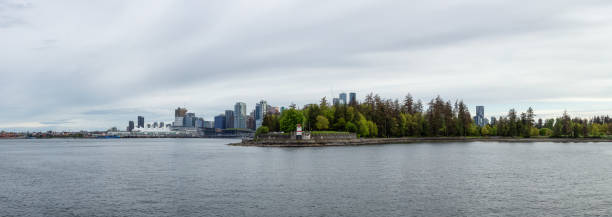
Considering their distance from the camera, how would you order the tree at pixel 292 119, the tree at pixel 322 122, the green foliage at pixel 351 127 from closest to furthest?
the tree at pixel 292 119 → the tree at pixel 322 122 → the green foliage at pixel 351 127

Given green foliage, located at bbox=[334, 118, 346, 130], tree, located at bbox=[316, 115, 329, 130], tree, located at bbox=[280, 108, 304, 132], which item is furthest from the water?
green foliage, located at bbox=[334, 118, 346, 130]

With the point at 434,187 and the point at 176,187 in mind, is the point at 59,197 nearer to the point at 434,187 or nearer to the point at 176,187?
the point at 176,187

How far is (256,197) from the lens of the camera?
41312 millimetres

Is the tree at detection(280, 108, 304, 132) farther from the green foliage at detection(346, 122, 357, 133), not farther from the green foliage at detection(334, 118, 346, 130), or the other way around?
the green foliage at detection(346, 122, 357, 133)

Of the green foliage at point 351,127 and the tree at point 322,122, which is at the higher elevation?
the tree at point 322,122

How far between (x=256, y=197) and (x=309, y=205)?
6.36 meters

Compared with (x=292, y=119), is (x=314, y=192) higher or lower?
lower

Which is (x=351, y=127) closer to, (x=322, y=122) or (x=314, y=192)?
(x=322, y=122)

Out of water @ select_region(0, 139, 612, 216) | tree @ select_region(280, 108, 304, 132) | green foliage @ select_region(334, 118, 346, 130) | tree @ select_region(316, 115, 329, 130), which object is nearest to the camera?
water @ select_region(0, 139, 612, 216)

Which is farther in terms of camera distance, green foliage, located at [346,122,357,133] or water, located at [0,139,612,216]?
green foliage, located at [346,122,357,133]

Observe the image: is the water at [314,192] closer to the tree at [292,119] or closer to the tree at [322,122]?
the tree at [292,119]

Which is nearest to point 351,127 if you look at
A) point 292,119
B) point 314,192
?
point 292,119

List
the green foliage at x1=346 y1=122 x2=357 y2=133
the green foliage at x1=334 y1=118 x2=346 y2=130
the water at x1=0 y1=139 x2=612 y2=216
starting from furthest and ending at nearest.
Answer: the green foliage at x1=334 y1=118 x2=346 y2=130
the green foliage at x1=346 y1=122 x2=357 y2=133
the water at x1=0 y1=139 x2=612 y2=216

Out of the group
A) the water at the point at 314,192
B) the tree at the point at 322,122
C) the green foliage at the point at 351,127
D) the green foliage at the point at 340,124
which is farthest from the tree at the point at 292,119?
the water at the point at 314,192
